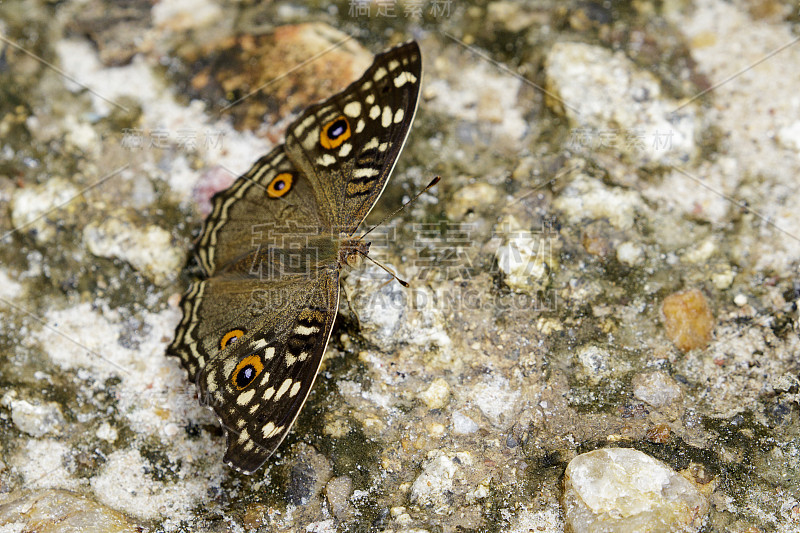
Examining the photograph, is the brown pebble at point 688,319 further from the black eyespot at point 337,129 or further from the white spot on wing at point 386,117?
the black eyespot at point 337,129

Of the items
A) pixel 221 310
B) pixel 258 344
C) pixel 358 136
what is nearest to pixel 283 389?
pixel 258 344

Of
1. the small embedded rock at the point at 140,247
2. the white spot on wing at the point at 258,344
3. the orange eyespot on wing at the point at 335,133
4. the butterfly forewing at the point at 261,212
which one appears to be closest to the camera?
the white spot on wing at the point at 258,344

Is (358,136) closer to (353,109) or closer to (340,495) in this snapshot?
(353,109)

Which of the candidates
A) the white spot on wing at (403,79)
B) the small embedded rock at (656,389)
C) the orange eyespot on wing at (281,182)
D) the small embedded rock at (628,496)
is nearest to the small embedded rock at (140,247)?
the orange eyespot on wing at (281,182)

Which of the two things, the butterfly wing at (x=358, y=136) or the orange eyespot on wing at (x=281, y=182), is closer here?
the butterfly wing at (x=358, y=136)

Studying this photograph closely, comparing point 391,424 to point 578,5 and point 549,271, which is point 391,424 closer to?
point 549,271

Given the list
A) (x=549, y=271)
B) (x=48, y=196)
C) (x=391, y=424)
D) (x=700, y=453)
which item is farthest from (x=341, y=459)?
(x=48, y=196)
